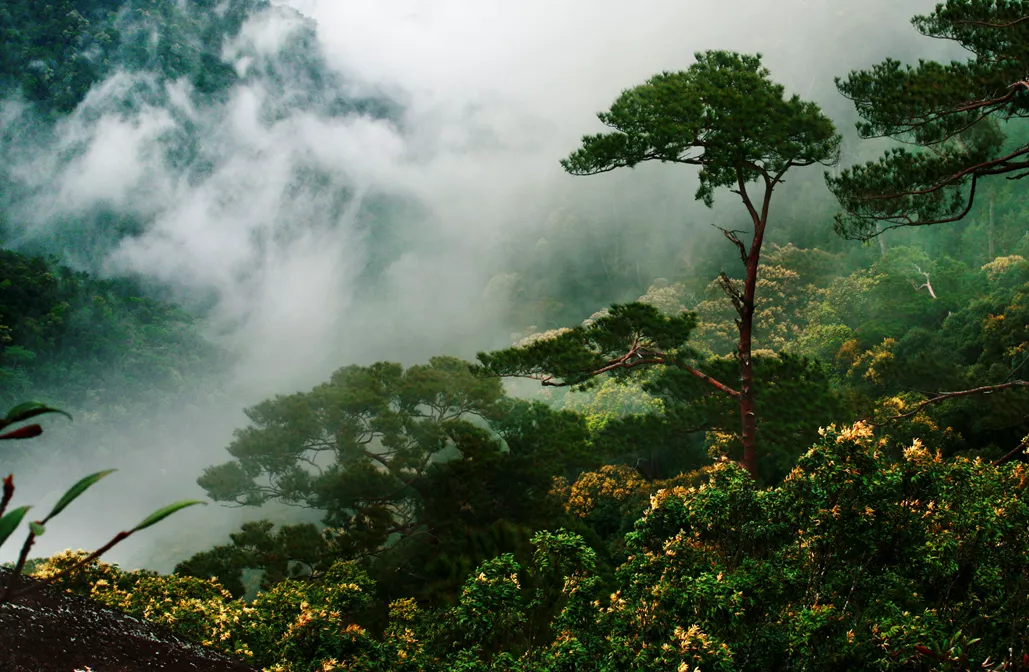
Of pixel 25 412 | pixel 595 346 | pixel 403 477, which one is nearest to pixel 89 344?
pixel 403 477

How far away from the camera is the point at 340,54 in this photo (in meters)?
77.7

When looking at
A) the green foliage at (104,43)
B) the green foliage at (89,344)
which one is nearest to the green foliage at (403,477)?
the green foliage at (89,344)

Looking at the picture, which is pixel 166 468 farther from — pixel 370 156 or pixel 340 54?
pixel 340 54

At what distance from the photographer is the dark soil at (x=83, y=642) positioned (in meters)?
1.48

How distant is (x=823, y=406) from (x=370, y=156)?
6862 cm

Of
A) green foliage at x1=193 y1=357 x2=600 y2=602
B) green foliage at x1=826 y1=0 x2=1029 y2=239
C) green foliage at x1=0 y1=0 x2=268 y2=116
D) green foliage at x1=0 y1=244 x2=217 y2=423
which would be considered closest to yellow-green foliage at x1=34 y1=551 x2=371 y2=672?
green foliage at x1=193 y1=357 x2=600 y2=602

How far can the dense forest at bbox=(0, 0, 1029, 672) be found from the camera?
4355 millimetres

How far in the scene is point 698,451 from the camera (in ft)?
68.5

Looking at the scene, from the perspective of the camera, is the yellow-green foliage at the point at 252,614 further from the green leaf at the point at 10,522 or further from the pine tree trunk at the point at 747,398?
the pine tree trunk at the point at 747,398

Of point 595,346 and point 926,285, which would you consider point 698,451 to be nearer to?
point 595,346

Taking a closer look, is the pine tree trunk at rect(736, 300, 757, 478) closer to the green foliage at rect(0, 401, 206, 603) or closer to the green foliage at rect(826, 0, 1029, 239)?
the green foliage at rect(826, 0, 1029, 239)

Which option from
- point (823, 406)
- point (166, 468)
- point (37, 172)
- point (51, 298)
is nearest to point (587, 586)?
point (823, 406)

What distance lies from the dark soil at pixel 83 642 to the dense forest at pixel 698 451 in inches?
23.0

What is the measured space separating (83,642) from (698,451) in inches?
799
